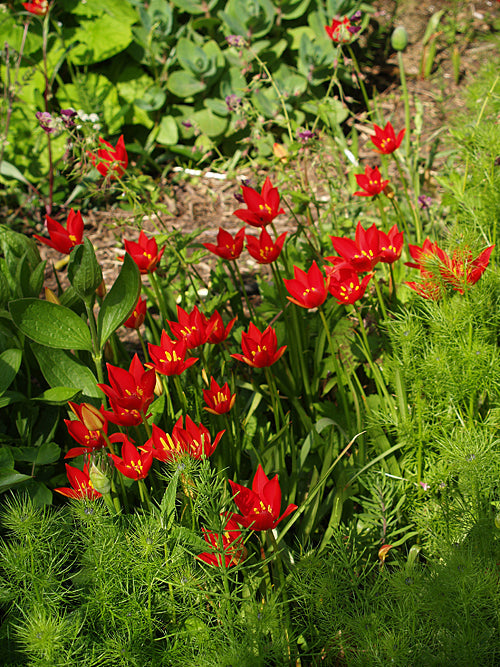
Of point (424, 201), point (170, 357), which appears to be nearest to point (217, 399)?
point (170, 357)

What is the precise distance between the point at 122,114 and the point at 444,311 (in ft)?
7.29

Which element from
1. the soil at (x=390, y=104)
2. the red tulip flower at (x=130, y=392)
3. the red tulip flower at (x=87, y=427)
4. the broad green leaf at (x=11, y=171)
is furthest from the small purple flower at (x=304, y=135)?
the broad green leaf at (x=11, y=171)

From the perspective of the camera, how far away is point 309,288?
4.54 ft

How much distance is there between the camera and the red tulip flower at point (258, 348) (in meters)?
1.28

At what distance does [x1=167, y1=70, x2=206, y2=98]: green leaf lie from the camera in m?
3.09

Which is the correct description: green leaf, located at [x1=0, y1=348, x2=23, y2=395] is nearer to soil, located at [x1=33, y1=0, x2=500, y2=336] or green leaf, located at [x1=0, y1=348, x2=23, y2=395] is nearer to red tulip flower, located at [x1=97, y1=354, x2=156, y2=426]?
red tulip flower, located at [x1=97, y1=354, x2=156, y2=426]

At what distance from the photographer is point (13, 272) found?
168 centimetres

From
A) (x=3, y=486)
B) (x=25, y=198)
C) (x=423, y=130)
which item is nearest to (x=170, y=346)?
(x=3, y=486)

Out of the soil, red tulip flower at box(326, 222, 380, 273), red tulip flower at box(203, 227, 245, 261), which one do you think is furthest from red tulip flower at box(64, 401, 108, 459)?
the soil

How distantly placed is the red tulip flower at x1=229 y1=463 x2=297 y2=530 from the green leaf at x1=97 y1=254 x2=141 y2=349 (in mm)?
483

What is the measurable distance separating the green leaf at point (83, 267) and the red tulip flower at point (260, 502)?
531 millimetres

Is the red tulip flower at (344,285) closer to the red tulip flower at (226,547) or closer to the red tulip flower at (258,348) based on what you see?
the red tulip flower at (258,348)

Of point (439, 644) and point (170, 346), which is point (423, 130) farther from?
point (439, 644)

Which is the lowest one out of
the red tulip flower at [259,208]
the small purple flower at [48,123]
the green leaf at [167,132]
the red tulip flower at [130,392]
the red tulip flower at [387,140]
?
the green leaf at [167,132]
